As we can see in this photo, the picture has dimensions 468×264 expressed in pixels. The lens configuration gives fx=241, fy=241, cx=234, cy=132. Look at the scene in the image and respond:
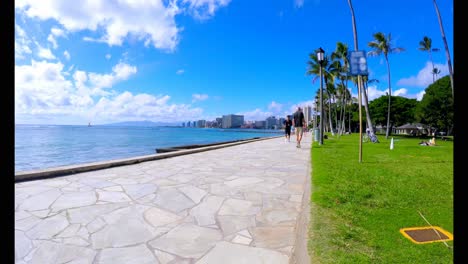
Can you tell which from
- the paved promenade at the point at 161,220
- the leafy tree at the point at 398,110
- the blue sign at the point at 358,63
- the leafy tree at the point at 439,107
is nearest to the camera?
the paved promenade at the point at 161,220

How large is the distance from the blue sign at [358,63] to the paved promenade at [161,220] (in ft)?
14.0

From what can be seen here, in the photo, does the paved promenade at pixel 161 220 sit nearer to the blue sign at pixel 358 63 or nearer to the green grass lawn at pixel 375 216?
the green grass lawn at pixel 375 216

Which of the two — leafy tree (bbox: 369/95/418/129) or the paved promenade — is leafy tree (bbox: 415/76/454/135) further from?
the paved promenade

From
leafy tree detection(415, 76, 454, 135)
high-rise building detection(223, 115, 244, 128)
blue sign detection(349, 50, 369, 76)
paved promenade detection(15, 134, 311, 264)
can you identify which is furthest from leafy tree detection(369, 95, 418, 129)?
high-rise building detection(223, 115, 244, 128)

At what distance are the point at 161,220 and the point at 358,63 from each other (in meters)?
7.17

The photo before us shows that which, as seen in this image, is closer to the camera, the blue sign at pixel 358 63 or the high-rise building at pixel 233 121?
the blue sign at pixel 358 63

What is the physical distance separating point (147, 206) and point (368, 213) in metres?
3.13

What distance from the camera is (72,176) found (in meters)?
5.40

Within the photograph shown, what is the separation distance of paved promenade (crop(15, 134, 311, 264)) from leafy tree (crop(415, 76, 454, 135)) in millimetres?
40170

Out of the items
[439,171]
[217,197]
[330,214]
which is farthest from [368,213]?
[439,171]

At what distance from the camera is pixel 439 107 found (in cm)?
3447

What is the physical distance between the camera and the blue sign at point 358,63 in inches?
290

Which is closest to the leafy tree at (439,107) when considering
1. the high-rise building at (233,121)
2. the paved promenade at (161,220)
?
the paved promenade at (161,220)

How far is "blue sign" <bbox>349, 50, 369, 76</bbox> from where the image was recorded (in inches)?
290
